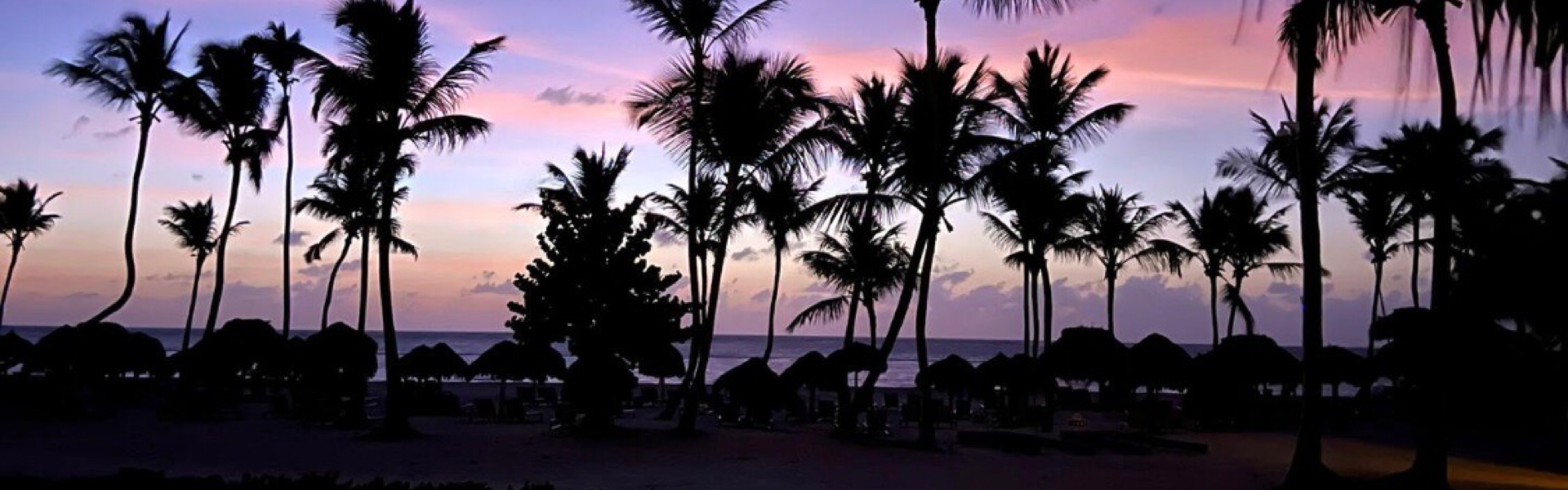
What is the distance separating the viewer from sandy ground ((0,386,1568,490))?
16078 millimetres

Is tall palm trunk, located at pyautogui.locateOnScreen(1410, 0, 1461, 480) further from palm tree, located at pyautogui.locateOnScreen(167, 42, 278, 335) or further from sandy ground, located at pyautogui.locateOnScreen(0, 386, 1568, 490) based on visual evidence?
palm tree, located at pyautogui.locateOnScreen(167, 42, 278, 335)

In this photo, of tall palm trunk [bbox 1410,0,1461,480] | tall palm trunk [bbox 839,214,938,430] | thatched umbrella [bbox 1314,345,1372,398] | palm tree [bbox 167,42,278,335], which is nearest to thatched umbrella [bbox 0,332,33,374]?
palm tree [bbox 167,42,278,335]

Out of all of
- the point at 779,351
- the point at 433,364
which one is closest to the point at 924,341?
the point at 433,364

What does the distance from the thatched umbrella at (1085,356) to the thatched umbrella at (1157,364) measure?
3.00 ft

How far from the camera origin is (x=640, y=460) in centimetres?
1862

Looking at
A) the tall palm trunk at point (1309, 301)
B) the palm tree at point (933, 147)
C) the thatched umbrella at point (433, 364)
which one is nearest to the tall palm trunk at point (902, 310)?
the palm tree at point (933, 147)

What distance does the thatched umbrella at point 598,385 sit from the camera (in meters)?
22.5

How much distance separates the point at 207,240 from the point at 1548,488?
45.4 metres

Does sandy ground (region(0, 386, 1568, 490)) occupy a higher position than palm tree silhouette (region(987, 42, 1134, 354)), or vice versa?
palm tree silhouette (region(987, 42, 1134, 354))

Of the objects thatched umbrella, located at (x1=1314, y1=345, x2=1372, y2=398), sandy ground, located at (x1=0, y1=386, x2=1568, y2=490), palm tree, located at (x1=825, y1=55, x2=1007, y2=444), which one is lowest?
sandy ground, located at (x1=0, y1=386, x2=1568, y2=490)

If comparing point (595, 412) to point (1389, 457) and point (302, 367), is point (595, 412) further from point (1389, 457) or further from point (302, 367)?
point (1389, 457)

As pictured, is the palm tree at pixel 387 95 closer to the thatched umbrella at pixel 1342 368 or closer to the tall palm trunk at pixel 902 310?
the tall palm trunk at pixel 902 310

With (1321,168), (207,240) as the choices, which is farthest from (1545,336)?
(207,240)

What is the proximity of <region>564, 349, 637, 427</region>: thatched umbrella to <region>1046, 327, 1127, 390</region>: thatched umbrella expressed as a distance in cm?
1262
